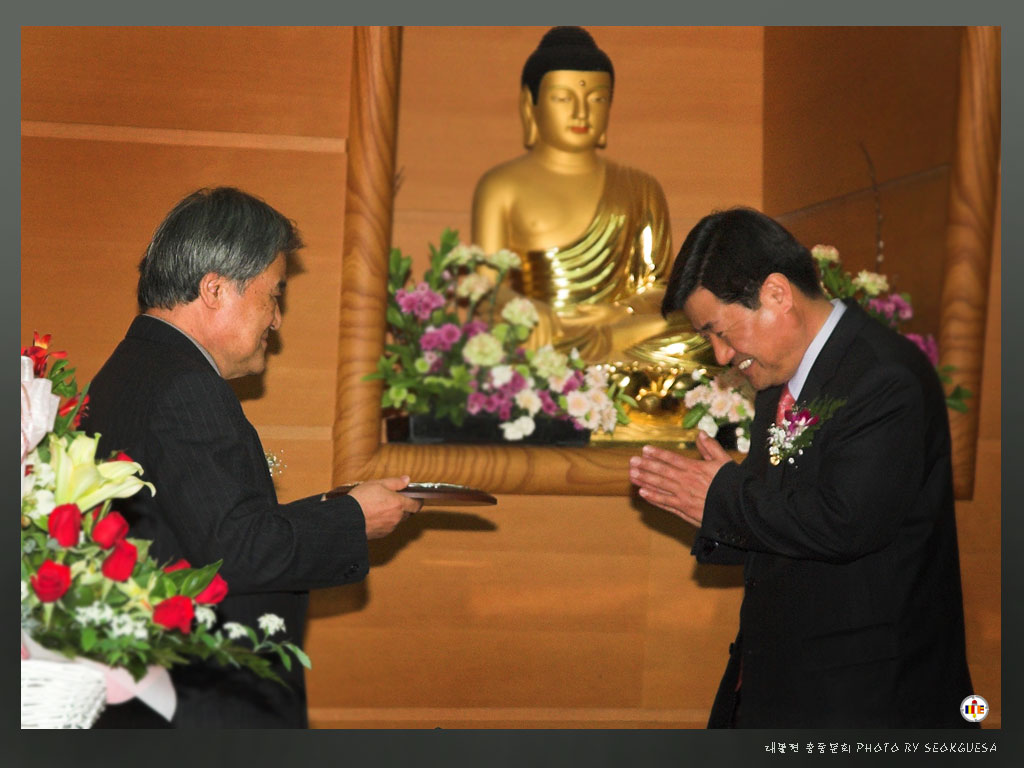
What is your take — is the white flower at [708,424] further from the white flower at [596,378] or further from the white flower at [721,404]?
the white flower at [596,378]

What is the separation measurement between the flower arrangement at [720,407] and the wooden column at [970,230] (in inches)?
21.7

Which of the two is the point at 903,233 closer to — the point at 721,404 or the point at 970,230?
the point at 970,230

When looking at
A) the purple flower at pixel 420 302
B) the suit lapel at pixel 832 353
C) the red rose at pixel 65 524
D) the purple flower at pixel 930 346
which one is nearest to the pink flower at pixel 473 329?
the purple flower at pixel 420 302

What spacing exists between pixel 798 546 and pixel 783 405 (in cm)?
31

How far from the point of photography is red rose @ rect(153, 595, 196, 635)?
4.50 feet

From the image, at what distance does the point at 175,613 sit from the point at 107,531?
154 mm

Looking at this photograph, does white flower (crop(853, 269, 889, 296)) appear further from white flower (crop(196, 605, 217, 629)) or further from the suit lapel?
white flower (crop(196, 605, 217, 629))

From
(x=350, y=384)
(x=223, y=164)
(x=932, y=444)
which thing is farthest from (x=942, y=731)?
(x=223, y=164)

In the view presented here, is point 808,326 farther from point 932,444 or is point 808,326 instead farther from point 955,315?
point 955,315

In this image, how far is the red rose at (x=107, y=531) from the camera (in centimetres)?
144

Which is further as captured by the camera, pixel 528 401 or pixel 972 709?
pixel 528 401

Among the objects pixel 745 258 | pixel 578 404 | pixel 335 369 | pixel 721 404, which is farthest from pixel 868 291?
pixel 335 369

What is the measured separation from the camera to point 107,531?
4.71 feet

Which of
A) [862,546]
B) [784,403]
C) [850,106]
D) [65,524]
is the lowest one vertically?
[862,546]
